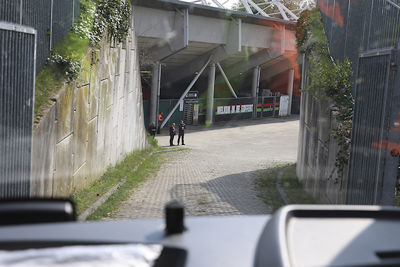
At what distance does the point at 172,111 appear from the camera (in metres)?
35.2

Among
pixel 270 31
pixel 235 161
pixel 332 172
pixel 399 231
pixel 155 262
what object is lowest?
pixel 235 161

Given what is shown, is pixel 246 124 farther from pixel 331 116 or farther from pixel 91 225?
pixel 91 225

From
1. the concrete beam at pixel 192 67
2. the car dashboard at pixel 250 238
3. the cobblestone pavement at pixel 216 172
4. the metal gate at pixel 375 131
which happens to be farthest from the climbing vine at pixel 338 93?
the concrete beam at pixel 192 67

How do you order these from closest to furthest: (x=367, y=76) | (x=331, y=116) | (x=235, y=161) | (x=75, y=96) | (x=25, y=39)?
(x=25, y=39) < (x=367, y=76) < (x=75, y=96) < (x=331, y=116) < (x=235, y=161)

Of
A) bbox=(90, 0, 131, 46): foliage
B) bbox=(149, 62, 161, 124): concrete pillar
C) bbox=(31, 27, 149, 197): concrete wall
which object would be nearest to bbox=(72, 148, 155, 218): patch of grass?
bbox=(31, 27, 149, 197): concrete wall

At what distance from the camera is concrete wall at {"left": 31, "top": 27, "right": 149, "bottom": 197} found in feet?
24.6

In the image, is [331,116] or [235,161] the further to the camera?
[235,161]

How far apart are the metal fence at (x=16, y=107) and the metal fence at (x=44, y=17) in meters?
0.56

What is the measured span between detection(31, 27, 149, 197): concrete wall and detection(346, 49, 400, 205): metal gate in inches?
190

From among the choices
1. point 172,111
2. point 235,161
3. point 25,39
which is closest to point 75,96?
point 25,39

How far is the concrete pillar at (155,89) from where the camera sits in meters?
33.1

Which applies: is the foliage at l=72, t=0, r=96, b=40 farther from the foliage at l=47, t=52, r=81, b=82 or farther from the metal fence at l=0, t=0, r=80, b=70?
the foliage at l=47, t=52, r=81, b=82

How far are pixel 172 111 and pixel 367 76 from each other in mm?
28174

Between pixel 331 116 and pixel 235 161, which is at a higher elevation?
pixel 331 116
